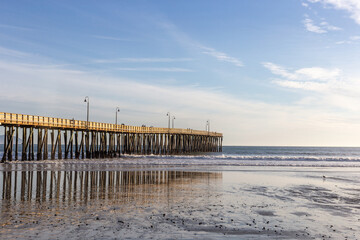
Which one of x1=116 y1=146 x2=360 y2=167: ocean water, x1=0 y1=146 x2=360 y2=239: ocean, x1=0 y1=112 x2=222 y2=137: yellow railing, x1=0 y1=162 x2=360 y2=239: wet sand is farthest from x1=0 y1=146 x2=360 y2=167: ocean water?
x1=0 y1=162 x2=360 y2=239: wet sand

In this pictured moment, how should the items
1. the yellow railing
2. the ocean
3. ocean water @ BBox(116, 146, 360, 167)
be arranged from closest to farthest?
the ocean < the yellow railing < ocean water @ BBox(116, 146, 360, 167)

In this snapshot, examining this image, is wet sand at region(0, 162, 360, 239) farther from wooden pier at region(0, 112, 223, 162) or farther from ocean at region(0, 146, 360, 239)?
wooden pier at region(0, 112, 223, 162)

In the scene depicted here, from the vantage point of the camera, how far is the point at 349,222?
941 centimetres

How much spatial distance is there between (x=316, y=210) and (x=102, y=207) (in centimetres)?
634

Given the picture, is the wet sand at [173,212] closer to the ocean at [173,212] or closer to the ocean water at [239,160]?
the ocean at [173,212]

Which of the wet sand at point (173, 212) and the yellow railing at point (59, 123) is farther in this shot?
the yellow railing at point (59, 123)

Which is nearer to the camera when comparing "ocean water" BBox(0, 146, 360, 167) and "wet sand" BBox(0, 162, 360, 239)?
"wet sand" BBox(0, 162, 360, 239)

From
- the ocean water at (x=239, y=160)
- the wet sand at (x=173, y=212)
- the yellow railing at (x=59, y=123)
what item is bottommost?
the ocean water at (x=239, y=160)

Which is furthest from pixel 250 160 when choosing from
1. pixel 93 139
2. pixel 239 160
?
pixel 93 139

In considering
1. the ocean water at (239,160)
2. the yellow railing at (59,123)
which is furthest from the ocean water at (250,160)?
the yellow railing at (59,123)

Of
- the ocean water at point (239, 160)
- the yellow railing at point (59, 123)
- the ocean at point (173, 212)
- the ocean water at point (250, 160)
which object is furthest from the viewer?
the ocean water at point (250, 160)

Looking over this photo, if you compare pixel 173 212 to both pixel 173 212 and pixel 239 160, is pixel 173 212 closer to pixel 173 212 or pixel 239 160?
pixel 173 212

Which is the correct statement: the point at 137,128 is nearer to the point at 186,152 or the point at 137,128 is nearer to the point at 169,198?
the point at 186,152

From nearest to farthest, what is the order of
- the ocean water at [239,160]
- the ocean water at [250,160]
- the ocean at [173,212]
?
the ocean at [173,212] < the ocean water at [239,160] < the ocean water at [250,160]
